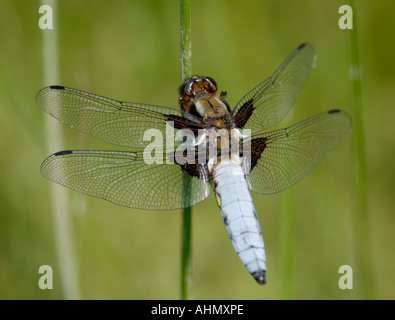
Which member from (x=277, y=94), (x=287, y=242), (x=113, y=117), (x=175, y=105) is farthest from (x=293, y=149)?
(x=175, y=105)

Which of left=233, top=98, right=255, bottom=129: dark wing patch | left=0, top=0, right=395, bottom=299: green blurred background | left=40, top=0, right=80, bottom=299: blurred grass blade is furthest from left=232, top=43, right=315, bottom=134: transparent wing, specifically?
left=0, top=0, right=395, bottom=299: green blurred background

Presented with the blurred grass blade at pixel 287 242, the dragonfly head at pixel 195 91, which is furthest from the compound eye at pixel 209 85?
the blurred grass blade at pixel 287 242

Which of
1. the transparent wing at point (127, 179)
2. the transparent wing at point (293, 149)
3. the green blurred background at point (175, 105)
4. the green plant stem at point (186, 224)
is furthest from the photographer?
the green blurred background at point (175, 105)

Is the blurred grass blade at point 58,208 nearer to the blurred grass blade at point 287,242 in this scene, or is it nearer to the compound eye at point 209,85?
the compound eye at point 209,85

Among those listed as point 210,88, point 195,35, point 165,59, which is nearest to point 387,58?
point 195,35
